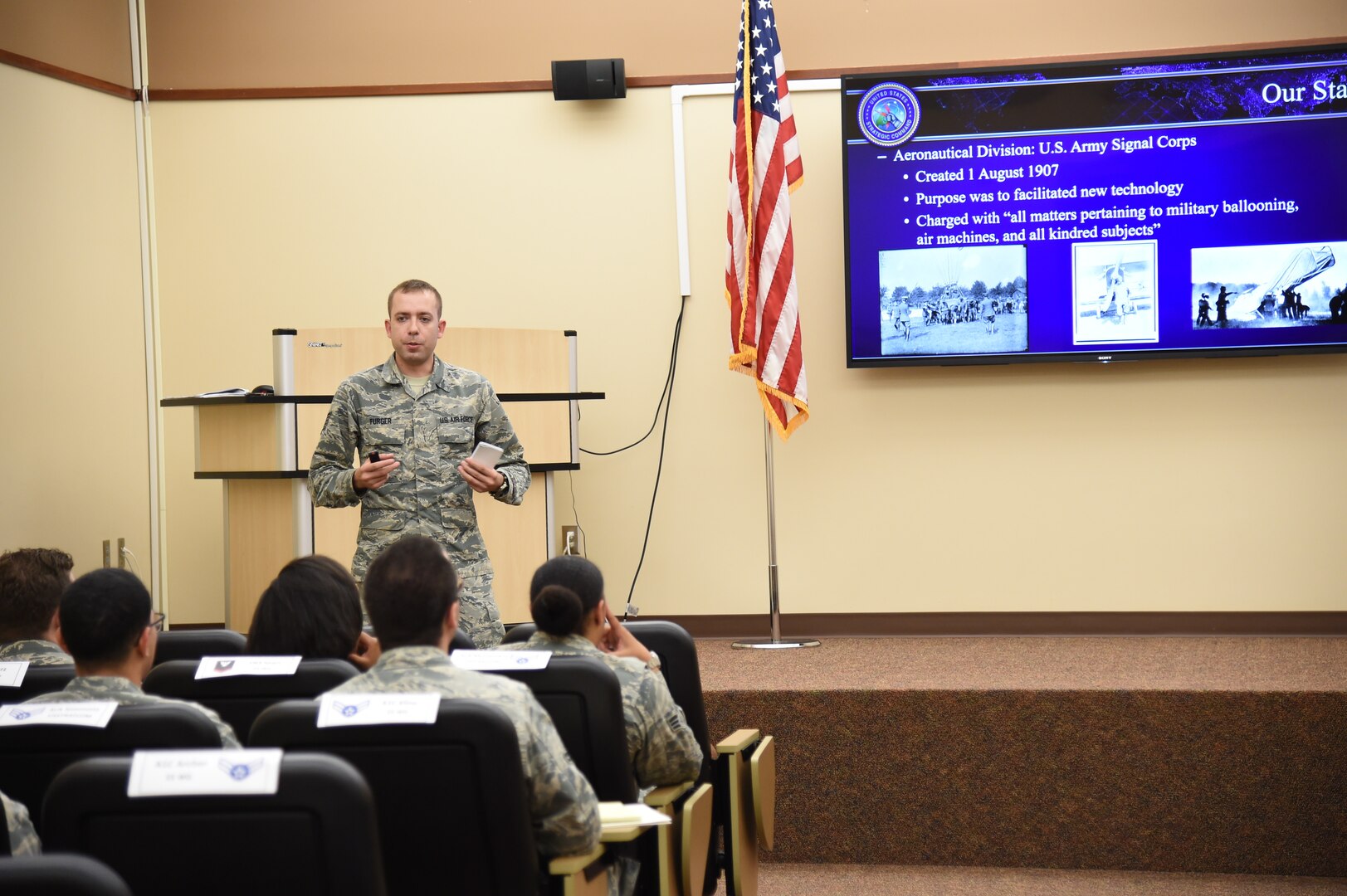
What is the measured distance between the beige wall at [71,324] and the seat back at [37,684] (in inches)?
122

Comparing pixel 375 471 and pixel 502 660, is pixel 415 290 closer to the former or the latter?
pixel 375 471

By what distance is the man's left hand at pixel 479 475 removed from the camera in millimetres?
3549

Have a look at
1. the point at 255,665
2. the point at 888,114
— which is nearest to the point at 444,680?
the point at 255,665

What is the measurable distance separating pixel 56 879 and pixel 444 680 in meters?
0.86

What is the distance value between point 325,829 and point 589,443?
4650mm

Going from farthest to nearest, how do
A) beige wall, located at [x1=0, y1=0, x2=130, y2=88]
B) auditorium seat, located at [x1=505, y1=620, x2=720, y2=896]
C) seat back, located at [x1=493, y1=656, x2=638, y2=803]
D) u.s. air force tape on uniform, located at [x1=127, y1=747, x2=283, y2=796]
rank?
beige wall, located at [x1=0, y1=0, x2=130, y2=88] < auditorium seat, located at [x1=505, y1=620, x2=720, y2=896] < seat back, located at [x1=493, y1=656, x2=638, y2=803] < u.s. air force tape on uniform, located at [x1=127, y1=747, x2=283, y2=796]

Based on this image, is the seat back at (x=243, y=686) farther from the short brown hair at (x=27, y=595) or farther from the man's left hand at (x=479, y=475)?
the man's left hand at (x=479, y=475)

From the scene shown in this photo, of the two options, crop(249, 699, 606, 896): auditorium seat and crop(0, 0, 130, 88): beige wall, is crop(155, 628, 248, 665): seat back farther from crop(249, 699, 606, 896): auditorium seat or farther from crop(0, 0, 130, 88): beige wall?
crop(0, 0, 130, 88): beige wall

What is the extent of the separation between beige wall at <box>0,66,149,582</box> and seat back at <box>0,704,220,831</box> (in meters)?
3.64

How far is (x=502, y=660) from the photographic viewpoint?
92.5 inches

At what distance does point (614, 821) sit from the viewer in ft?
7.02

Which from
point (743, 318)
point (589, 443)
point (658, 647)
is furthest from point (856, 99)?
point (658, 647)

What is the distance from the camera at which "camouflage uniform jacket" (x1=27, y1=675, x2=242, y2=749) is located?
6.78ft

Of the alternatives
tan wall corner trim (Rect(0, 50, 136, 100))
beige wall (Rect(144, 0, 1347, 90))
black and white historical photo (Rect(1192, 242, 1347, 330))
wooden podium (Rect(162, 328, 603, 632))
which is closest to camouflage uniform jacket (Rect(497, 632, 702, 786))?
wooden podium (Rect(162, 328, 603, 632))
